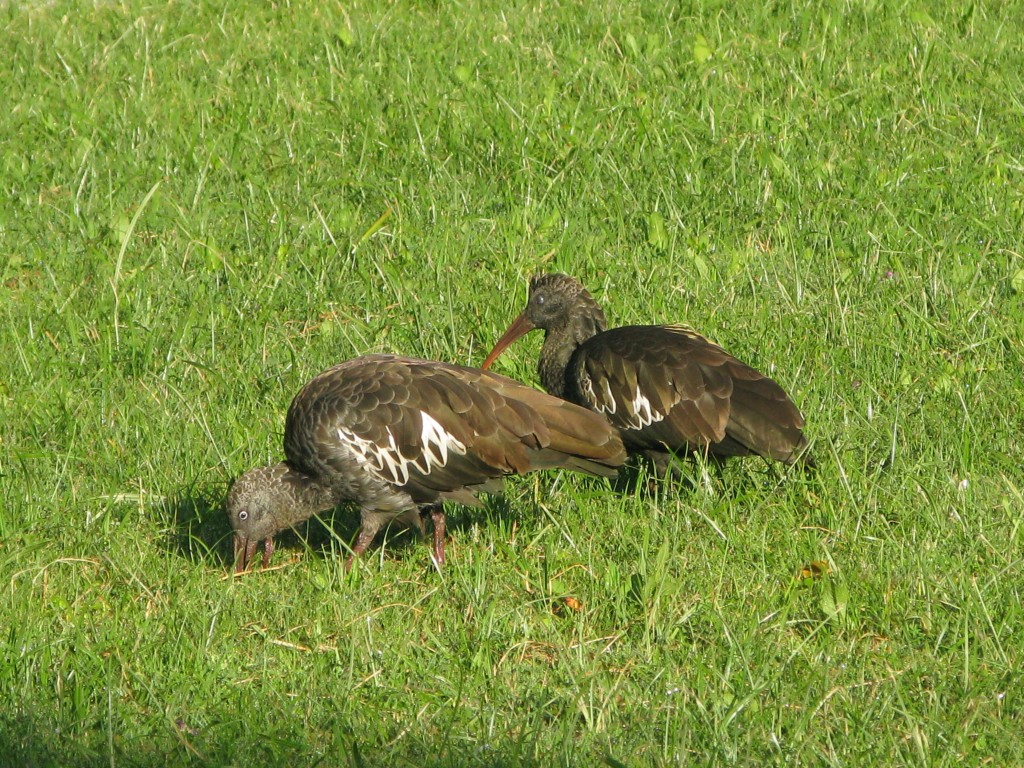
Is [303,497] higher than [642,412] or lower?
lower

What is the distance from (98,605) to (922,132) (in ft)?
19.7

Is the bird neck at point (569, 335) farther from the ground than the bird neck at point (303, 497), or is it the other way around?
the bird neck at point (569, 335)

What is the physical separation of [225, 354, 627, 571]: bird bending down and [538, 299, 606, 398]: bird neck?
844 millimetres

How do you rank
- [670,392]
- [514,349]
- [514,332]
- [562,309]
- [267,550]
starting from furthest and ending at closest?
1. [514,349]
2. [514,332]
3. [562,309]
4. [670,392]
5. [267,550]

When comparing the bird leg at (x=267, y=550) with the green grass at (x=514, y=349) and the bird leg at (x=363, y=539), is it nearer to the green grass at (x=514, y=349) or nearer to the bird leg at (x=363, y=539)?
the green grass at (x=514, y=349)

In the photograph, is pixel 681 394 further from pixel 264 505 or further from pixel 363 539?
pixel 264 505

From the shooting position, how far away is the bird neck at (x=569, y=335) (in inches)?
275

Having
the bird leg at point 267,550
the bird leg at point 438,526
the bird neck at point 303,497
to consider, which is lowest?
the bird leg at point 267,550

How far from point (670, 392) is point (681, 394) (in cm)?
5

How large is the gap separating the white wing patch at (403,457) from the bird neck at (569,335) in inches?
43.1

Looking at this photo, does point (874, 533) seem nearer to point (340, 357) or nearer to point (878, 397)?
point (878, 397)

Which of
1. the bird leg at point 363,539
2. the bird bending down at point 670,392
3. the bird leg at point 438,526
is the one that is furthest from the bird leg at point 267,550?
the bird bending down at point 670,392

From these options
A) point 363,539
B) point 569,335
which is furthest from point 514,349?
point 363,539

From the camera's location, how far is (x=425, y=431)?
600cm
